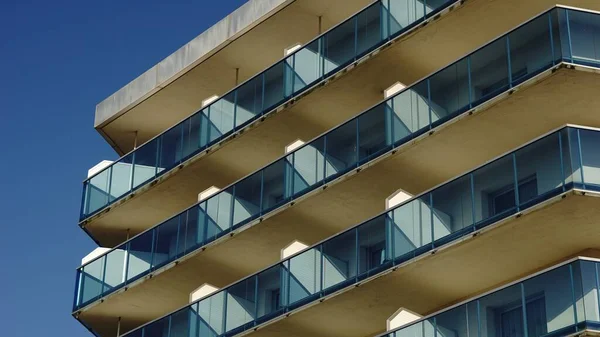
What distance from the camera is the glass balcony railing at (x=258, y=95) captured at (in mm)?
33281

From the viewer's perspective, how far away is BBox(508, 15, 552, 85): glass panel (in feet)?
94.0

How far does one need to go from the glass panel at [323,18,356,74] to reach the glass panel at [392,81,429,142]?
2761 millimetres

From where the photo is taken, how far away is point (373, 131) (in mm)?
32688

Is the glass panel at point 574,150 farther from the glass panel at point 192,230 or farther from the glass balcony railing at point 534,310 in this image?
the glass panel at point 192,230

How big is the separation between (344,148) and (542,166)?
22.9 ft

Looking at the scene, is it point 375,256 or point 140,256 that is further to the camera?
point 140,256

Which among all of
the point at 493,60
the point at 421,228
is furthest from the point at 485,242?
the point at 493,60

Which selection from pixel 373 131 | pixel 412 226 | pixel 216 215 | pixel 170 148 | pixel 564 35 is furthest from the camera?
pixel 170 148

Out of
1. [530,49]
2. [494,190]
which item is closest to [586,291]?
[494,190]

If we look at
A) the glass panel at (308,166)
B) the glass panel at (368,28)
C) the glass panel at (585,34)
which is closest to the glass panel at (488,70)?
the glass panel at (585,34)

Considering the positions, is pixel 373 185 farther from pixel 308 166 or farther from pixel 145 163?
pixel 145 163

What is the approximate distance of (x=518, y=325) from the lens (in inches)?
1047

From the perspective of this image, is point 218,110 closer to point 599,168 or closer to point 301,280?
point 301,280

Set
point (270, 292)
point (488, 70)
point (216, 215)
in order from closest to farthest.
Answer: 1. point (488, 70)
2. point (270, 292)
3. point (216, 215)
